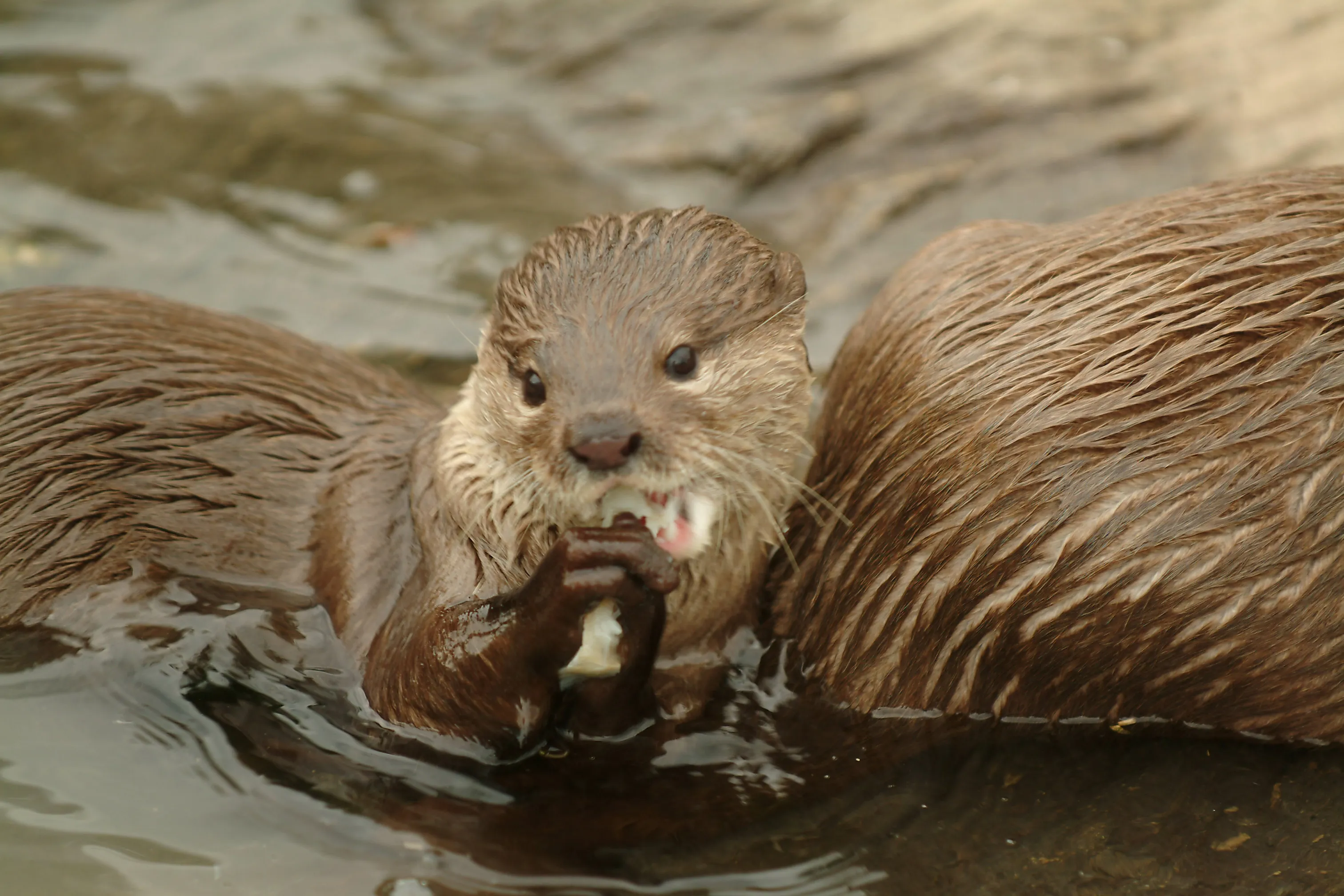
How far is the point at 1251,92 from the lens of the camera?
4.08 meters

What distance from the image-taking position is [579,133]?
15.9ft

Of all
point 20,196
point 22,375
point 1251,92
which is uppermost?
point 1251,92

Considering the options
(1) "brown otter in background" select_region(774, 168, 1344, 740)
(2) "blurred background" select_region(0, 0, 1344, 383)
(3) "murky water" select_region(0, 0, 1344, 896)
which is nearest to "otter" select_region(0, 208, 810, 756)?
(3) "murky water" select_region(0, 0, 1344, 896)

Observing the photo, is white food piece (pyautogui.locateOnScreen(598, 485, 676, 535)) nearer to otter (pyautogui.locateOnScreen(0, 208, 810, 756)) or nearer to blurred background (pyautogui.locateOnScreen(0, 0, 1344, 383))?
otter (pyautogui.locateOnScreen(0, 208, 810, 756))

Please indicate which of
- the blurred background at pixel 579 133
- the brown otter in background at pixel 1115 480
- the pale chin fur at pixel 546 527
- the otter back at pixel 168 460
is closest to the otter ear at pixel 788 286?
the brown otter in background at pixel 1115 480

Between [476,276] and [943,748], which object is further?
[476,276]

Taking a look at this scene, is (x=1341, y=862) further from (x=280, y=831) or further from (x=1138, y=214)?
(x=280, y=831)

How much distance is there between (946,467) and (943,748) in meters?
0.49

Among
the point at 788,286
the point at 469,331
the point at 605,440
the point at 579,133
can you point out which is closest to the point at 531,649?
the point at 605,440

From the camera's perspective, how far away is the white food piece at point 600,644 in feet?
7.73

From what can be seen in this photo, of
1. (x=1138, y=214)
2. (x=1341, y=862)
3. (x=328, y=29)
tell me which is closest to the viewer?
(x=1341, y=862)

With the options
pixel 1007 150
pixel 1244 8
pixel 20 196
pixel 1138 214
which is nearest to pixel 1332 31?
pixel 1244 8

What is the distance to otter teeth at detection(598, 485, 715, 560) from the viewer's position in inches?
90.4

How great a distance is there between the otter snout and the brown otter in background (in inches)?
20.6
